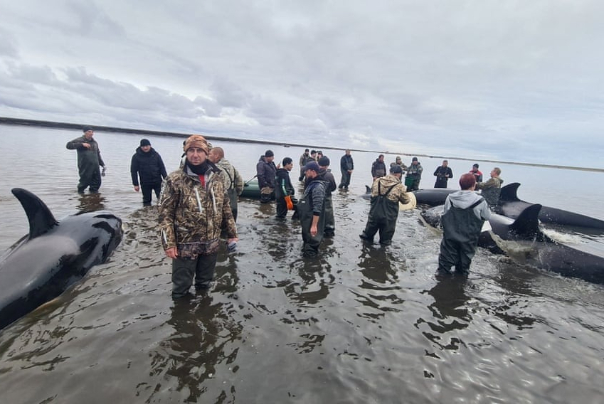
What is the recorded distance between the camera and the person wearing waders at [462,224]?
6266 millimetres

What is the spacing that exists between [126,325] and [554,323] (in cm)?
703

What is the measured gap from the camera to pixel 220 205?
14.9 ft

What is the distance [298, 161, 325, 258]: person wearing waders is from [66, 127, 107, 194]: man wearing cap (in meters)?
8.79

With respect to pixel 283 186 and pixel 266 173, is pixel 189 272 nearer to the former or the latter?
pixel 283 186

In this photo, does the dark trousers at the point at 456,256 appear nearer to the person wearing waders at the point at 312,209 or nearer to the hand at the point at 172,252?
the person wearing waders at the point at 312,209

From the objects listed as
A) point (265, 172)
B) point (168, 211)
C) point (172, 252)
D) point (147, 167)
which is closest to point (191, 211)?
point (168, 211)

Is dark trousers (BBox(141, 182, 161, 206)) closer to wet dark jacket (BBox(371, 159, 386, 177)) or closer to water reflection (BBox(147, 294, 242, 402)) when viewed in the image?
water reflection (BBox(147, 294, 242, 402))

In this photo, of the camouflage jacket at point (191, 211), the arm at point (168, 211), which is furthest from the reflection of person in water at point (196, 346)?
the arm at point (168, 211)

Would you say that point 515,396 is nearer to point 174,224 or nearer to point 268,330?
point 268,330

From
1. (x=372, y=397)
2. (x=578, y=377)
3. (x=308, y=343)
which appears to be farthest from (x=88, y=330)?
(x=578, y=377)

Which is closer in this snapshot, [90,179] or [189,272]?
[189,272]

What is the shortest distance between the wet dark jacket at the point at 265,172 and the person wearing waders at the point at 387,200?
488 cm

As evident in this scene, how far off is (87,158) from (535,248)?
16.0 meters

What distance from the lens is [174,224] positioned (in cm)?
425
